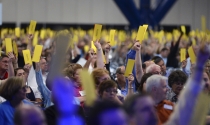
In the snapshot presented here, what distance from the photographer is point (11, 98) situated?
6.03m

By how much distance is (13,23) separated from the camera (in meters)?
33.2

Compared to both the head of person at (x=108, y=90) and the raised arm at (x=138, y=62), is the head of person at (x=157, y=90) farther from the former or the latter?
the raised arm at (x=138, y=62)

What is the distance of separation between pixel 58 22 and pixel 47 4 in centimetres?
119

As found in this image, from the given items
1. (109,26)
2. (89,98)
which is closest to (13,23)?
(109,26)

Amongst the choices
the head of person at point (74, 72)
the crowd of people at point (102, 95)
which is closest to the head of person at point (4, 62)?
the crowd of people at point (102, 95)

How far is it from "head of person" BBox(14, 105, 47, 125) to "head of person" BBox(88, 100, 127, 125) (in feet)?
1.10

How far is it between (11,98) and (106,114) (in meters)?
2.12

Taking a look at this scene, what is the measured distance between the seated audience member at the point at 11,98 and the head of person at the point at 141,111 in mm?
1607

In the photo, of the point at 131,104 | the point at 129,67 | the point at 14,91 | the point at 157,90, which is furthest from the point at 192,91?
the point at 129,67

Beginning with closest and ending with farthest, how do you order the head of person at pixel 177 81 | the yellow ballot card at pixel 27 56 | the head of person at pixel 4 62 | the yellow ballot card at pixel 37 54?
the head of person at pixel 177 81, the yellow ballot card at pixel 37 54, the yellow ballot card at pixel 27 56, the head of person at pixel 4 62

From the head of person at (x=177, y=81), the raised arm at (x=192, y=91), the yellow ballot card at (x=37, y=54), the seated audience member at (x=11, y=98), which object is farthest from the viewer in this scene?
the yellow ballot card at (x=37, y=54)

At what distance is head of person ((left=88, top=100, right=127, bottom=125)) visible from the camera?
399 centimetres

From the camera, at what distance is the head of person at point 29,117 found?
4230 millimetres

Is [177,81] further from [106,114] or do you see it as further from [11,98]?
[106,114]
